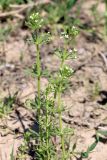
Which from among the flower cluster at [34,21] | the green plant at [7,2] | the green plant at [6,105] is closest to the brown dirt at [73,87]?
the green plant at [6,105]

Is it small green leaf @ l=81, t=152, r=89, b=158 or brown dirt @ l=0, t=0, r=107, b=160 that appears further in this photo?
brown dirt @ l=0, t=0, r=107, b=160

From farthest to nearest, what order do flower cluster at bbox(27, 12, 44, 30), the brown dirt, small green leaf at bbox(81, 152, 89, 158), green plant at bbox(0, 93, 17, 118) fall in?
green plant at bbox(0, 93, 17, 118) < the brown dirt < small green leaf at bbox(81, 152, 89, 158) < flower cluster at bbox(27, 12, 44, 30)

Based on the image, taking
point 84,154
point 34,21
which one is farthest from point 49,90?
point 84,154

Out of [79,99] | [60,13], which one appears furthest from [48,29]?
[79,99]

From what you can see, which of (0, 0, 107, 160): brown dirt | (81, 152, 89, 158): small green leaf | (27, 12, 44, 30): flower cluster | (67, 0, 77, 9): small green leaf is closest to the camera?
(27, 12, 44, 30): flower cluster

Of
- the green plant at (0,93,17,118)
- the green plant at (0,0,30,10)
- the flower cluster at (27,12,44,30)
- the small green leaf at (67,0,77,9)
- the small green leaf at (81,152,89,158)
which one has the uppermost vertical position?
the green plant at (0,0,30,10)

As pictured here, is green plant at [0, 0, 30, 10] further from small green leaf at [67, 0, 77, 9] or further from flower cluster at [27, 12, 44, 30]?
flower cluster at [27, 12, 44, 30]

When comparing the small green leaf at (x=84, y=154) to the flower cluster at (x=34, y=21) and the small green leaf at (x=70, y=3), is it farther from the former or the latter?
the small green leaf at (x=70, y=3)

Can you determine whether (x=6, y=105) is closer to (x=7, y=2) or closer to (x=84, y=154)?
(x=84, y=154)

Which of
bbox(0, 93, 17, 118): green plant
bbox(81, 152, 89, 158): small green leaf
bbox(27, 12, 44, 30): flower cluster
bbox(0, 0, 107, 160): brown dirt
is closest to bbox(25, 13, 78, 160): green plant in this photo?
bbox(27, 12, 44, 30): flower cluster

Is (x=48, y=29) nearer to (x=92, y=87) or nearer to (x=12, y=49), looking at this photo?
(x=12, y=49)

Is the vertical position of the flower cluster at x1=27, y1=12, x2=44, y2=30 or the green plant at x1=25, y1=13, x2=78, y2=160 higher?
the flower cluster at x1=27, y1=12, x2=44, y2=30
